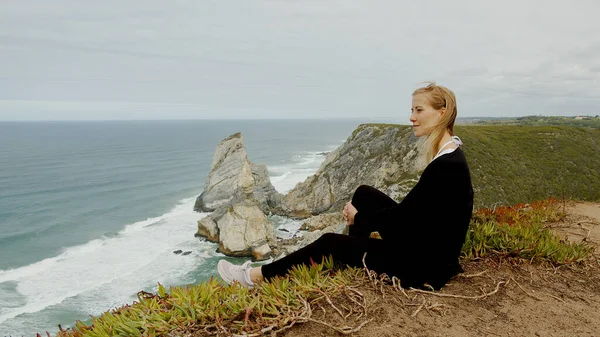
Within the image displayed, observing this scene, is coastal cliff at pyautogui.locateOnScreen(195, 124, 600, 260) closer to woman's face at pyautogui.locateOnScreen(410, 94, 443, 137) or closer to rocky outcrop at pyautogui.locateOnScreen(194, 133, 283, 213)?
rocky outcrop at pyautogui.locateOnScreen(194, 133, 283, 213)

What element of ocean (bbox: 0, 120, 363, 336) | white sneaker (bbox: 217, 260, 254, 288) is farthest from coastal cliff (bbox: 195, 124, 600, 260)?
white sneaker (bbox: 217, 260, 254, 288)

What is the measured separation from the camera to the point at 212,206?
47219mm

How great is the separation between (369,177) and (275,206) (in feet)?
42.7

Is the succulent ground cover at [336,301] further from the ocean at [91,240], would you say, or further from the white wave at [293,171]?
the white wave at [293,171]

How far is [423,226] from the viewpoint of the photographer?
11.6ft

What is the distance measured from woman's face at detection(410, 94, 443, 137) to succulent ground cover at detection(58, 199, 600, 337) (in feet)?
5.38

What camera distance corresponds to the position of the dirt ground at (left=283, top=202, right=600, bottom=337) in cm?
330

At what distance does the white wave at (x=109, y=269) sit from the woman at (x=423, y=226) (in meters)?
23.4

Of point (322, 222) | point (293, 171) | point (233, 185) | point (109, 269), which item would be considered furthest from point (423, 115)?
point (293, 171)

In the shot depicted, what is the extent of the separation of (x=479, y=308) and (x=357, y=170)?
44.4 metres

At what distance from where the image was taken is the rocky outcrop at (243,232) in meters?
32.0

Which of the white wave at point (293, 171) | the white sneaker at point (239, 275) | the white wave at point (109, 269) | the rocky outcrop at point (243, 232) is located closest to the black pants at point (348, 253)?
the white sneaker at point (239, 275)

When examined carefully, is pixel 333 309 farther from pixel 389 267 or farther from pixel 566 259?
pixel 566 259

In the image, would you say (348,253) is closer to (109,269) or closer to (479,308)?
(479,308)
